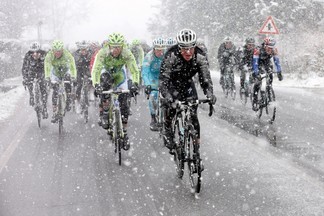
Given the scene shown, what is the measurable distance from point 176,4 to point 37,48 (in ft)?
143

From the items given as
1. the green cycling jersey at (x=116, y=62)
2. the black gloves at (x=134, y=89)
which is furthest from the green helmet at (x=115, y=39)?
the black gloves at (x=134, y=89)

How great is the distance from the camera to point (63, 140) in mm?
10883

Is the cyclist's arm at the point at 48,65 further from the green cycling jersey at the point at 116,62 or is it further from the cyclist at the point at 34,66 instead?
the green cycling jersey at the point at 116,62

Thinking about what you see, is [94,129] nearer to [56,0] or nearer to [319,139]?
[319,139]

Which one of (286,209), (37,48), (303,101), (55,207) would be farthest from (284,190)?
(303,101)

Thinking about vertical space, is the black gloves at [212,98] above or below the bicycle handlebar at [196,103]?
above

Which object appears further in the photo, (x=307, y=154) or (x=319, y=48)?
(x=319, y=48)

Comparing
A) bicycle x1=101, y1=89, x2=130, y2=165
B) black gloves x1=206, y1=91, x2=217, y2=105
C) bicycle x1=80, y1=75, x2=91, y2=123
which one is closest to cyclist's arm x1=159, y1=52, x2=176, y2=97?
black gloves x1=206, y1=91, x2=217, y2=105

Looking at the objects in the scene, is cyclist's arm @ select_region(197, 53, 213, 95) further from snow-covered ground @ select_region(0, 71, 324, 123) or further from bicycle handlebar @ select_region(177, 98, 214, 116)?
snow-covered ground @ select_region(0, 71, 324, 123)

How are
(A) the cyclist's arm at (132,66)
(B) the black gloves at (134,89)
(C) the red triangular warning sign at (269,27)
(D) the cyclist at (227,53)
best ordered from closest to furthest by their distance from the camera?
(B) the black gloves at (134,89), (A) the cyclist's arm at (132,66), (D) the cyclist at (227,53), (C) the red triangular warning sign at (269,27)

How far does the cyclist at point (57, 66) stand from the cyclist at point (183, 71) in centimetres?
540

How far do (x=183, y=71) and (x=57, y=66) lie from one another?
20.7 feet

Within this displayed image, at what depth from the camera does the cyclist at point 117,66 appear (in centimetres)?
877

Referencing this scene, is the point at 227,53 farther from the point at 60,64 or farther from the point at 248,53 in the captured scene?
the point at 60,64
